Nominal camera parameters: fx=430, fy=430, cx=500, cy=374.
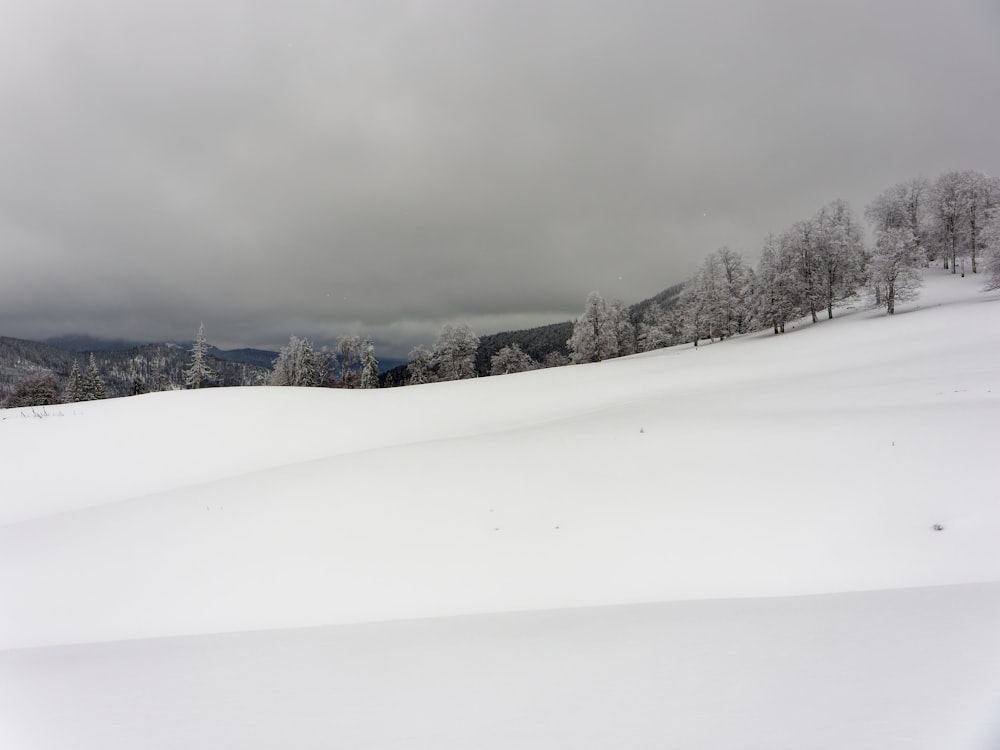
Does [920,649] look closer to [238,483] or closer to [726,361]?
[238,483]

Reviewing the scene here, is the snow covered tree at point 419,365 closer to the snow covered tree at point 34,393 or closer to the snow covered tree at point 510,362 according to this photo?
the snow covered tree at point 510,362

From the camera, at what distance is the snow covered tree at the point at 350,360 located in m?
70.8

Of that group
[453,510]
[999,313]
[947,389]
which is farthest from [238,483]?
[999,313]

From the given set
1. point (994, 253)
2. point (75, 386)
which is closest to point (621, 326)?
point (994, 253)

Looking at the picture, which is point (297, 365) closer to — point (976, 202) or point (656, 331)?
point (656, 331)

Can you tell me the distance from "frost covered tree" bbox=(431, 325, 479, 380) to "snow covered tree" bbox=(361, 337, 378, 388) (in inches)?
461

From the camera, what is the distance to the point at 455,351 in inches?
2537

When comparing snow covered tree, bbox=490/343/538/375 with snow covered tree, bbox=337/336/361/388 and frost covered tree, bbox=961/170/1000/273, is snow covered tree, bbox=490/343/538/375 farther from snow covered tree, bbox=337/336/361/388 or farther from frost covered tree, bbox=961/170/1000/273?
frost covered tree, bbox=961/170/1000/273

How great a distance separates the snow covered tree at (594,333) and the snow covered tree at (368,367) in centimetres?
3212

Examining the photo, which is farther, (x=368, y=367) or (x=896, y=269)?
A: (x=368, y=367)

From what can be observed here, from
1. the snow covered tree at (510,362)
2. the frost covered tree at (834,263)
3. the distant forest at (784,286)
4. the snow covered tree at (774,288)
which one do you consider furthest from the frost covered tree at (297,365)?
the frost covered tree at (834,263)

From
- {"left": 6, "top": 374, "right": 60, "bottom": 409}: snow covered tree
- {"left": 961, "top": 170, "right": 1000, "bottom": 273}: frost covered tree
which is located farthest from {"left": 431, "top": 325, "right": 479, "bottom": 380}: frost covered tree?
{"left": 961, "top": 170, "right": 1000, "bottom": 273}: frost covered tree

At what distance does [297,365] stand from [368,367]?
35.4ft

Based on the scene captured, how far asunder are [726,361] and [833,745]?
33.3 metres
